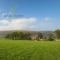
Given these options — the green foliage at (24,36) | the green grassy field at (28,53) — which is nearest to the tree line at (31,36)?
the green foliage at (24,36)

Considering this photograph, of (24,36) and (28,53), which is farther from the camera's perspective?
(24,36)

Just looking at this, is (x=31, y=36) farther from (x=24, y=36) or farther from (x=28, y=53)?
(x=28, y=53)

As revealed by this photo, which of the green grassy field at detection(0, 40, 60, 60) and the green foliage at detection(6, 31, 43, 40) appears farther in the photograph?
the green foliage at detection(6, 31, 43, 40)

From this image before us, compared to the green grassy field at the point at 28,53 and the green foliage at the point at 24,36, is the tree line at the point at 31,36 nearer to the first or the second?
the green foliage at the point at 24,36

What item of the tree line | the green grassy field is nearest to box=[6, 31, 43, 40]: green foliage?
the tree line

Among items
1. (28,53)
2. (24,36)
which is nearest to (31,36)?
(24,36)

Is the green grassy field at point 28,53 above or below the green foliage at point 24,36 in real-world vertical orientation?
below

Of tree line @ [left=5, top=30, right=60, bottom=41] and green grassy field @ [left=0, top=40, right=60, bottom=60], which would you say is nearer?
green grassy field @ [left=0, top=40, right=60, bottom=60]

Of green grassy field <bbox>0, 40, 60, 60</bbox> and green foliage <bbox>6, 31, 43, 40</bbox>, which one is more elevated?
green foliage <bbox>6, 31, 43, 40</bbox>

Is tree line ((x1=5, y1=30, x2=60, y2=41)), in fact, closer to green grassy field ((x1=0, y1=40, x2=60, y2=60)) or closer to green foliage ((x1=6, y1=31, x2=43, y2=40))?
green foliage ((x1=6, y1=31, x2=43, y2=40))

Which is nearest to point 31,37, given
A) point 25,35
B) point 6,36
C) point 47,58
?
point 25,35

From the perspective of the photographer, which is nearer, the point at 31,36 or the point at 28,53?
the point at 28,53

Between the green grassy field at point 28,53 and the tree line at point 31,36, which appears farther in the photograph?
the tree line at point 31,36

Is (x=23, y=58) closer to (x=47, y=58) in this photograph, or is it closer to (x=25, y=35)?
(x=47, y=58)
